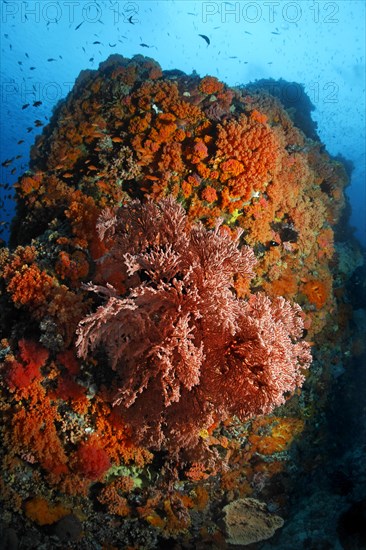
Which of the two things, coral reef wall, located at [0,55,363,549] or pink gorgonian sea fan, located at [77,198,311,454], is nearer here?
pink gorgonian sea fan, located at [77,198,311,454]

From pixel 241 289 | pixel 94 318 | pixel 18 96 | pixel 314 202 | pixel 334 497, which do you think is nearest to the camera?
pixel 94 318

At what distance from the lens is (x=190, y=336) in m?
3.87

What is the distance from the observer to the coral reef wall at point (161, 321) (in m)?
4.16

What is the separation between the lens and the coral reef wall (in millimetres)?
4164

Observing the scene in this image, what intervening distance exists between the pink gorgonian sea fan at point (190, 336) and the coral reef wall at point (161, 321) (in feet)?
0.08

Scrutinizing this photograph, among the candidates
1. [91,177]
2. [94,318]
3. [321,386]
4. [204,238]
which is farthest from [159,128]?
→ [321,386]

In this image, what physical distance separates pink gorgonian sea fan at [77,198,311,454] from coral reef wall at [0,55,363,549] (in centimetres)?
3

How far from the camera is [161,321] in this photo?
13.2 ft

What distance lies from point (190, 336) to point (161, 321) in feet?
1.33

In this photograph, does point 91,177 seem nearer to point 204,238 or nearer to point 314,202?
point 204,238

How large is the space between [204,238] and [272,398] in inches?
83.6

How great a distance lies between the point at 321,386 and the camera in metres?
8.64

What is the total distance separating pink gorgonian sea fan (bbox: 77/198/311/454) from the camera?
3.95 meters

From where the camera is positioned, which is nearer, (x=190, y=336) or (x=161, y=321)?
(x=190, y=336)
